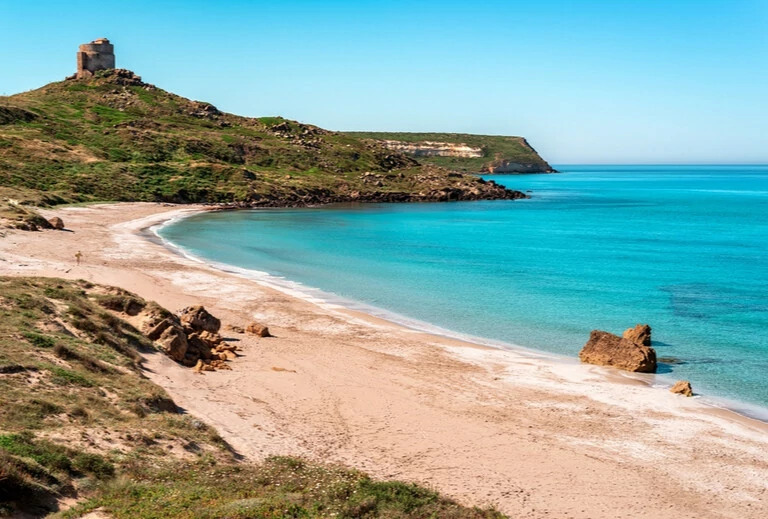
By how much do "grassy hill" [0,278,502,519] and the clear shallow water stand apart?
14.4 meters

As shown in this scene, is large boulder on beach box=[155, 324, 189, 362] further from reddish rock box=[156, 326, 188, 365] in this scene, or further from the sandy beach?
the sandy beach

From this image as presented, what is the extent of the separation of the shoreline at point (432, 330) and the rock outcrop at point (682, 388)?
0.28 m

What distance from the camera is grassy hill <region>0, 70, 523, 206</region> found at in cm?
8488

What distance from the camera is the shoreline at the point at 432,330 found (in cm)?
1973

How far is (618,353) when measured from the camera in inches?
930

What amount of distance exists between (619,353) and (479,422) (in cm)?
854

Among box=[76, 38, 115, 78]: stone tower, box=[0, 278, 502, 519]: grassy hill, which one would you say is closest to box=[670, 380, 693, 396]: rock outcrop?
box=[0, 278, 502, 519]: grassy hill

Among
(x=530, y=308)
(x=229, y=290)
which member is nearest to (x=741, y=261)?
(x=530, y=308)

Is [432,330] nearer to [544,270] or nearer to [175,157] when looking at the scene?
[544,270]

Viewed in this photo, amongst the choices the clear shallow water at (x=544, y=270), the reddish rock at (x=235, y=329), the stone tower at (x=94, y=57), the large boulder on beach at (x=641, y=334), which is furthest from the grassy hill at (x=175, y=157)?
the large boulder on beach at (x=641, y=334)

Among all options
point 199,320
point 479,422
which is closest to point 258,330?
point 199,320

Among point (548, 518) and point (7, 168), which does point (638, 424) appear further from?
point (7, 168)

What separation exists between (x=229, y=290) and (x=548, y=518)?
2459 centimetres

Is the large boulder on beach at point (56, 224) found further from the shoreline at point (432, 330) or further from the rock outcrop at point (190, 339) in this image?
the rock outcrop at point (190, 339)
